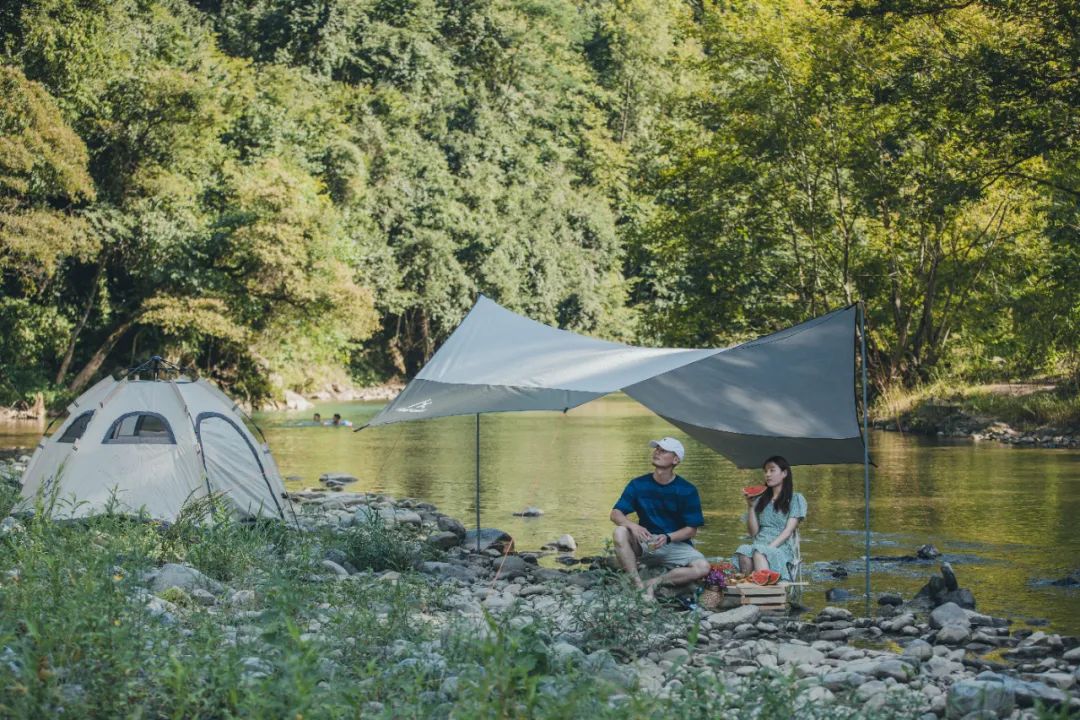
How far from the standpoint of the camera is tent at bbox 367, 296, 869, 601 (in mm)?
8945

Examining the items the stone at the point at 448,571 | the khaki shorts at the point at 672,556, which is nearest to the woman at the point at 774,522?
the khaki shorts at the point at 672,556

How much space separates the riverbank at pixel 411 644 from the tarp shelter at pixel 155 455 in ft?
3.09

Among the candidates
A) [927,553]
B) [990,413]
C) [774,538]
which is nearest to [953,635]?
[774,538]

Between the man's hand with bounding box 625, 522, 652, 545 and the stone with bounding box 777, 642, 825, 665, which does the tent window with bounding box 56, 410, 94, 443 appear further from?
the stone with bounding box 777, 642, 825, 665

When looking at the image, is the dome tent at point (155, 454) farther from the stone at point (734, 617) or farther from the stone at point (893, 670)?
the stone at point (893, 670)

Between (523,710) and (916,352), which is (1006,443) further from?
(523,710)

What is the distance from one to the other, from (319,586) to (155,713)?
7.53 ft

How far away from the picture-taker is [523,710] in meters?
4.41

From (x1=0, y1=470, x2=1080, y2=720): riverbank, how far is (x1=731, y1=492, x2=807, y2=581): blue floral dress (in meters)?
0.61

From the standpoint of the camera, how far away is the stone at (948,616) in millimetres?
7305

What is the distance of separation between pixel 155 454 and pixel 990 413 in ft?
62.5

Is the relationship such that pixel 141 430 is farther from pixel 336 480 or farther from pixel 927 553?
pixel 927 553

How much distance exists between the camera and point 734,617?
753 cm

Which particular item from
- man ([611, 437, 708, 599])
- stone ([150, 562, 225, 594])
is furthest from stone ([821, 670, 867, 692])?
stone ([150, 562, 225, 594])
